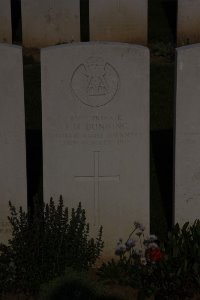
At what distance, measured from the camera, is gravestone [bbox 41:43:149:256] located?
18.3ft

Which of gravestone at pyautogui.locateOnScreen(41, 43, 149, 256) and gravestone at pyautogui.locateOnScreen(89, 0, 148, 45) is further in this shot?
gravestone at pyautogui.locateOnScreen(89, 0, 148, 45)

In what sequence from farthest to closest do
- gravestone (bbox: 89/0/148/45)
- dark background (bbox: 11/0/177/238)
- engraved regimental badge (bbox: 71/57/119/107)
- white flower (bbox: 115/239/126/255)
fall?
gravestone (bbox: 89/0/148/45)
dark background (bbox: 11/0/177/238)
engraved regimental badge (bbox: 71/57/119/107)
white flower (bbox: 115/239/126/255)

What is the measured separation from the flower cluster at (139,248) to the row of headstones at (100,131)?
0.13 m

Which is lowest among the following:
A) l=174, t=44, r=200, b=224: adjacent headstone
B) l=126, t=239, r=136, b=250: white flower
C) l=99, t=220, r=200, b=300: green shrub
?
l=99, t=220, r=200, b=300: green shrub

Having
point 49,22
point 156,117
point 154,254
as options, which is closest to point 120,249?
point 154,254

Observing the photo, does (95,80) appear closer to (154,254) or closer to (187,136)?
(187,136)

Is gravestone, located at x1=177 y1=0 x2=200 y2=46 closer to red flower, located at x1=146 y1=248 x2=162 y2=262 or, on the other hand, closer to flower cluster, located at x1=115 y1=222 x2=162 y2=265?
flower cluster, located at x1=115 y1=222 x2=162 y2=265

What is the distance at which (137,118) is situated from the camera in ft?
18.5

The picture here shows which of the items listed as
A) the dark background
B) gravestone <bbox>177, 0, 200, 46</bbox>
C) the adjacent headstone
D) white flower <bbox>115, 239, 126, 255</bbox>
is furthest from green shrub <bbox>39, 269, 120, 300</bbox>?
gravestone <bbox>177, 0, 200, 46</bbox>

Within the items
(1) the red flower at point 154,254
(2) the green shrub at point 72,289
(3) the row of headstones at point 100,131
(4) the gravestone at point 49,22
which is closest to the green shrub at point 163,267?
(1) the red flower at point 154,254

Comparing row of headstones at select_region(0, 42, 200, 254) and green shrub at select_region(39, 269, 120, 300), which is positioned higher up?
row of headstones at select_region(0, 42, 200, 254)

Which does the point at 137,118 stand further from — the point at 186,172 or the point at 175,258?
the point at 175,258

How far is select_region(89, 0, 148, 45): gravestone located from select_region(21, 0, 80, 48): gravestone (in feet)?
1.10

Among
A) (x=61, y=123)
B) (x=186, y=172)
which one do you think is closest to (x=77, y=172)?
(x=61, y=123)
